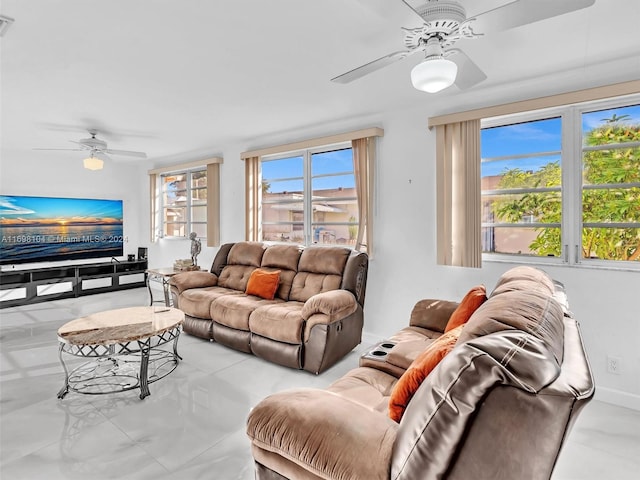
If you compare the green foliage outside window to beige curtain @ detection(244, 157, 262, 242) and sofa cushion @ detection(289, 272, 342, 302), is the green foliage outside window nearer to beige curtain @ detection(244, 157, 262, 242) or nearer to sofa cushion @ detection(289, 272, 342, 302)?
sofa cushion @ detection(289, 272, 342, 302)

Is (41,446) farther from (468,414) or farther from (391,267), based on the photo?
(391,267)

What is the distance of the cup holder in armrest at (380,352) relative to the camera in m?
2.07

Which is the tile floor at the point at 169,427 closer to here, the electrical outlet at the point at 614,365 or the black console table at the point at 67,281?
the electrical outlet at the point at 614,365

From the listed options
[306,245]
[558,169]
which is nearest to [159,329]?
[306,245]

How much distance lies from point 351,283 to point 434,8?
2.35 meters

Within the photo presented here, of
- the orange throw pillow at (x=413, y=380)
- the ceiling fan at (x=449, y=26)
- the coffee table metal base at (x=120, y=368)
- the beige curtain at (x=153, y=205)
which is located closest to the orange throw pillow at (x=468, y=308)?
the orange throw pillow at (x=413, y=380)

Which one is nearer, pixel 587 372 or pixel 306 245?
pixel 587 372

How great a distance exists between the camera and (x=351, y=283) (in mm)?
3428

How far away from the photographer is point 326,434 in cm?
113

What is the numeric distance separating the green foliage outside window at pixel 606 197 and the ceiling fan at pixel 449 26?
4.97 ft

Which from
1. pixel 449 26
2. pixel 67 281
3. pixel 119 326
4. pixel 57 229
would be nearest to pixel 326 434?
pixel 449 26

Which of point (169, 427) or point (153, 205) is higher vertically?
point (153, 205)

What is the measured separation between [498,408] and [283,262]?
3339 millimetres

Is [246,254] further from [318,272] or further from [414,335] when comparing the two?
[414,335]
